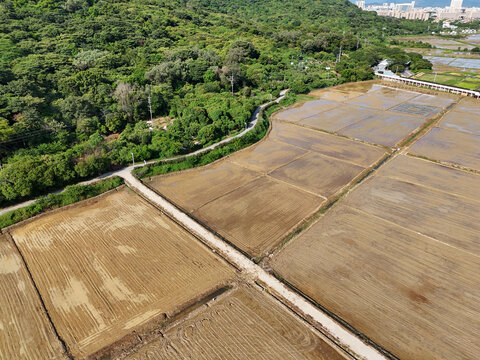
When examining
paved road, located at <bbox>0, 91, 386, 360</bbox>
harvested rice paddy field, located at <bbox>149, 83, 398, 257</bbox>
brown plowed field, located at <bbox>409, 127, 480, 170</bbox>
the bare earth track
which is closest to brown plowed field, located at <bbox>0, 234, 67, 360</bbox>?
the bare earth track

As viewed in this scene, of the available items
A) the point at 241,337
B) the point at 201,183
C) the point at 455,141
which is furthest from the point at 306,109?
the point at 241,337

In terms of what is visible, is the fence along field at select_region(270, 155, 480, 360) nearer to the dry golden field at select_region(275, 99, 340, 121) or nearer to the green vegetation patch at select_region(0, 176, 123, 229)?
the green vegetation patch at select_region(0, 176, 123, 229)

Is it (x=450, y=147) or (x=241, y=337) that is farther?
(x=450, y=147)

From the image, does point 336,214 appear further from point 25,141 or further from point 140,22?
point 140,22

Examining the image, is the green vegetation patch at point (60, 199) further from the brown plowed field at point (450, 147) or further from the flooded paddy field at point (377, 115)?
the brown plowed field at point (450, 147)

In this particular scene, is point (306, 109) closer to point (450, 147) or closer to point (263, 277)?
point (450, 147)

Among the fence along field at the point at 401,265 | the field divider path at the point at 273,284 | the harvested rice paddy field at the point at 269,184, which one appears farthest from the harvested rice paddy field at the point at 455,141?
the field divider path at the point at 273,284

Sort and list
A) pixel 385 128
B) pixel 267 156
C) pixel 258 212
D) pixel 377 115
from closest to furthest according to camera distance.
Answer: pixel 258 212
pixel 267 156
pixel 385 128
pixel 377 115
